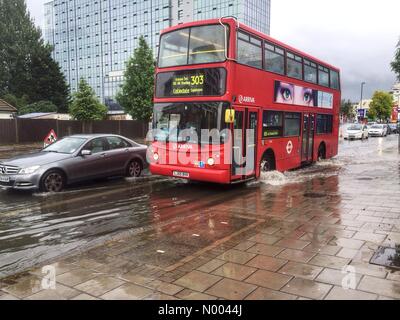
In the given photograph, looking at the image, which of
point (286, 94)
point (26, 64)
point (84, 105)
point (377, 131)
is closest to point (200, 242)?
Result: point (286, 94)

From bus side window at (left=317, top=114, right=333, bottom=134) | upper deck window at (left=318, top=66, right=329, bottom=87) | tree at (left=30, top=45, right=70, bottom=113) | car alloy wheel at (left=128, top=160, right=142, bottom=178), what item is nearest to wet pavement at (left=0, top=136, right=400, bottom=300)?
car alloy wheel at (left=128, top=160, right=142, bottom=178)

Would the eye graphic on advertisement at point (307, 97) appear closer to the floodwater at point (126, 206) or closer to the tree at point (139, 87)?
the floodwater at point (126, 206)

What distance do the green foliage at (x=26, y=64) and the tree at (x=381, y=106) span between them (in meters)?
83.2

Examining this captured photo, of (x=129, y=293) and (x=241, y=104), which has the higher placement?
(x=241, y=104)

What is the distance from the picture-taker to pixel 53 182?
10.1 metres

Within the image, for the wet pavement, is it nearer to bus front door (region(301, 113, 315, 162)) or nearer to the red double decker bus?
the red double decker bus

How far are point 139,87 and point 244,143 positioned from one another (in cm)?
2860

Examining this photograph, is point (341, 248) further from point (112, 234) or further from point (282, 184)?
point (282, 184)

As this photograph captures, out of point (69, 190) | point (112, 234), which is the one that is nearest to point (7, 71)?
point (69, 190)

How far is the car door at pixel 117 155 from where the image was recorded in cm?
1181

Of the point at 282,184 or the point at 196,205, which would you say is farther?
the point at 282,184

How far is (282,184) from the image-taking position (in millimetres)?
11555

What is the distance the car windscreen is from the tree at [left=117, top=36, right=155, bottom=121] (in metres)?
26.2

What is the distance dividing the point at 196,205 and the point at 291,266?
4063mm
